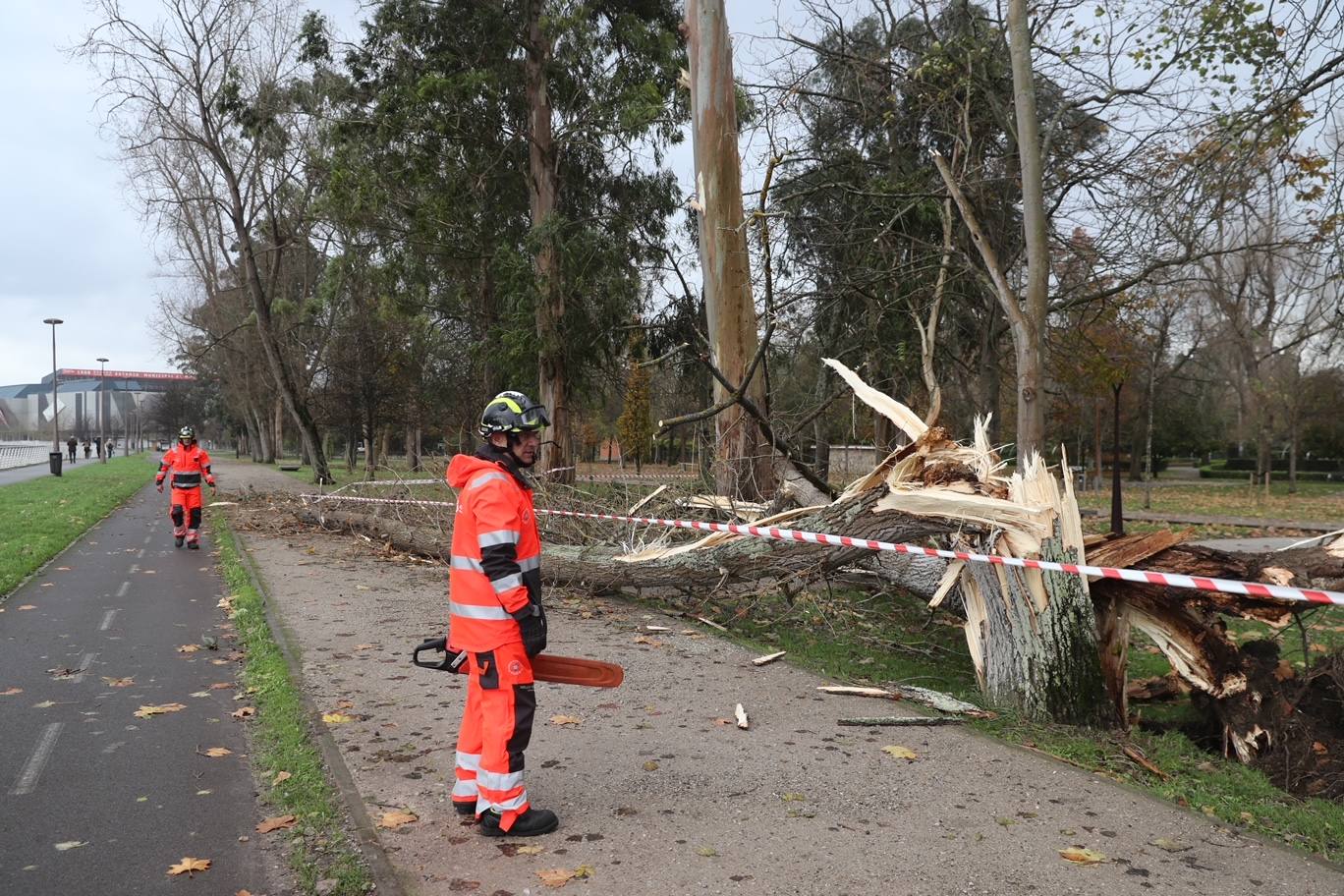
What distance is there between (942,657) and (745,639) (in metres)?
1.52

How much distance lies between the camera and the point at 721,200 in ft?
34.3

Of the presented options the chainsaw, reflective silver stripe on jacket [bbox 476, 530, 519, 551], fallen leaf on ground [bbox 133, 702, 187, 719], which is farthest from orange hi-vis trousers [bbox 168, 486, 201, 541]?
reflective silver stripe on jacket [bbox 476, 530, 519, 551]

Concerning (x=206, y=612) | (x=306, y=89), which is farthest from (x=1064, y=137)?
(x=306, y=89)

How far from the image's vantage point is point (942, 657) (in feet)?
23.3

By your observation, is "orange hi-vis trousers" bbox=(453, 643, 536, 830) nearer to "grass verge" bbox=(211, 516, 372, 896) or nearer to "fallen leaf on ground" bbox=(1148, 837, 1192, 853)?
"grass verge" bbox=(211, 516, 372, 896)

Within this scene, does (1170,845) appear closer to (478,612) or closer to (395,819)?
(478,612)

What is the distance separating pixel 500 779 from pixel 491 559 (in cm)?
86

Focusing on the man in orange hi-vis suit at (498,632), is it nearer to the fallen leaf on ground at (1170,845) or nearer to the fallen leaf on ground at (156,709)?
the fallen leaf on ground at (1170,845)

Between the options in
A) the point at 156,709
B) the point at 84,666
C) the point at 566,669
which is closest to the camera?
the point at 566,669

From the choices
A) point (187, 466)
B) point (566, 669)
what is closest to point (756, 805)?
point (566, 669)

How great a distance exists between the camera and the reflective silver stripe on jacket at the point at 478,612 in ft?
12.1

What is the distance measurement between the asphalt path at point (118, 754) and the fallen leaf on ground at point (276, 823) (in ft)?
0.18

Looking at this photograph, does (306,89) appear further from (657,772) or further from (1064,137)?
(657,772)

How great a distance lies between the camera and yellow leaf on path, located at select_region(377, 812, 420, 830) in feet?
12.4
